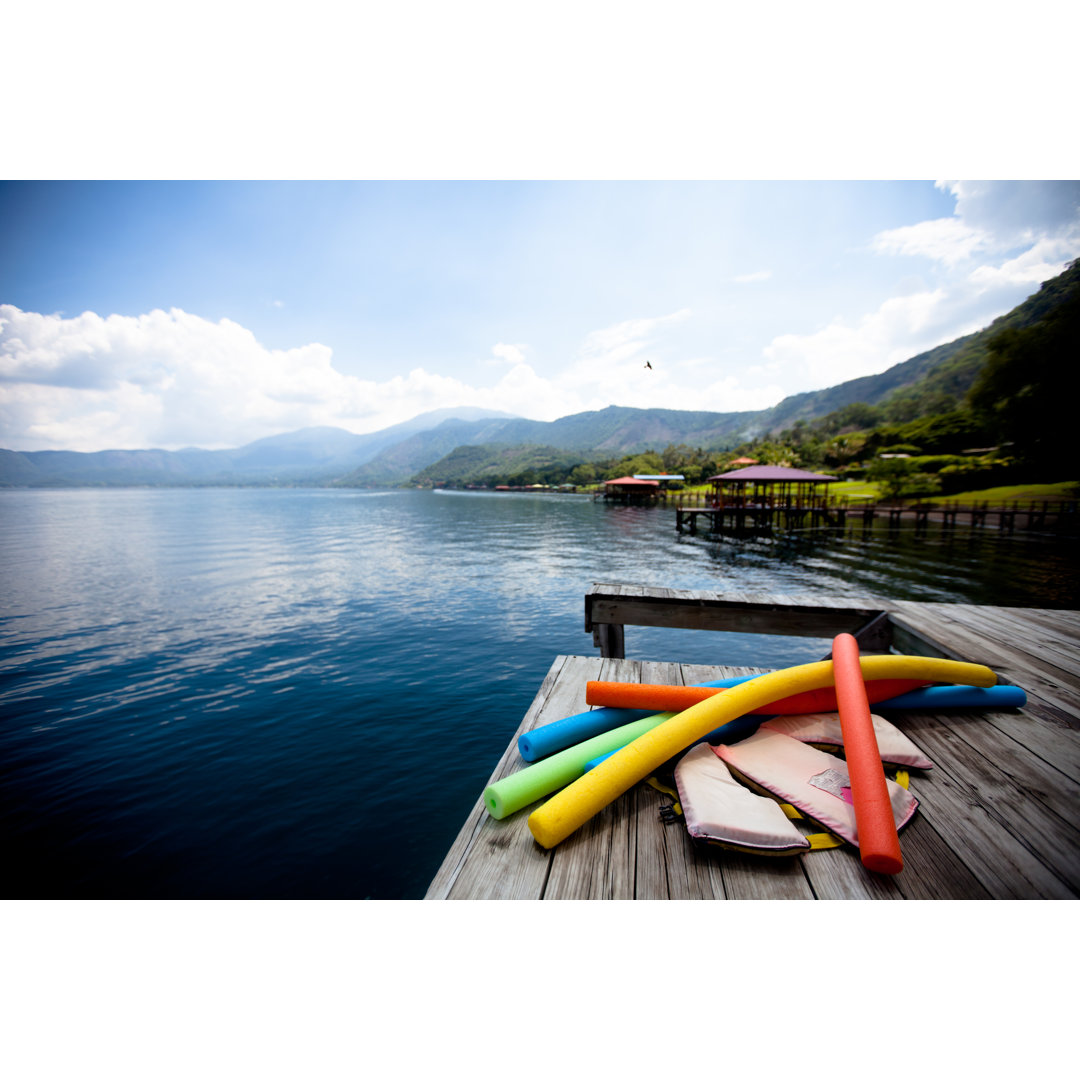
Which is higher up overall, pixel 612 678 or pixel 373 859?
pixel 612 678

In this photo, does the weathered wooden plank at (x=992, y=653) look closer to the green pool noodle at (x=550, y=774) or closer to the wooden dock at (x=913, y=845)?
the wooden dock at (x=913, y=845)

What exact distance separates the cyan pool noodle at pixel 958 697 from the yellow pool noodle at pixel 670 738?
0.14 metres

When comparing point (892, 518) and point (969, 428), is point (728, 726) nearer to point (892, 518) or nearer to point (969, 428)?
point (892, 518)

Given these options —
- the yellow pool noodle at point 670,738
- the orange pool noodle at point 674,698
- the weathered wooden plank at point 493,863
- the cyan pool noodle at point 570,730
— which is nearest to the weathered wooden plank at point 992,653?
the yellow pool noodle at point 670,738

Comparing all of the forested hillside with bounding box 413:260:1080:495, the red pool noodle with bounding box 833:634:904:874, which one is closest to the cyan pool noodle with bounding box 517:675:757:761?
the red pool noodle with bounding box 833:634:904:874

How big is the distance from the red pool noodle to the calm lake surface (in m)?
3.29

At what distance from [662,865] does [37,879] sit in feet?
17.0

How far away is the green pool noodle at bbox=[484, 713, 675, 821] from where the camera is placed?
194 cm

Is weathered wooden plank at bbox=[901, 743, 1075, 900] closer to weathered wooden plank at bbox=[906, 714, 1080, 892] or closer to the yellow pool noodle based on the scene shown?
weathered wooden plank at bbox=[906, 714, 1080, 892]

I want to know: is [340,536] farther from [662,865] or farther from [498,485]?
[498,485]

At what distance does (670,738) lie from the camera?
6.78 feet

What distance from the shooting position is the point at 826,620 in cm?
479
